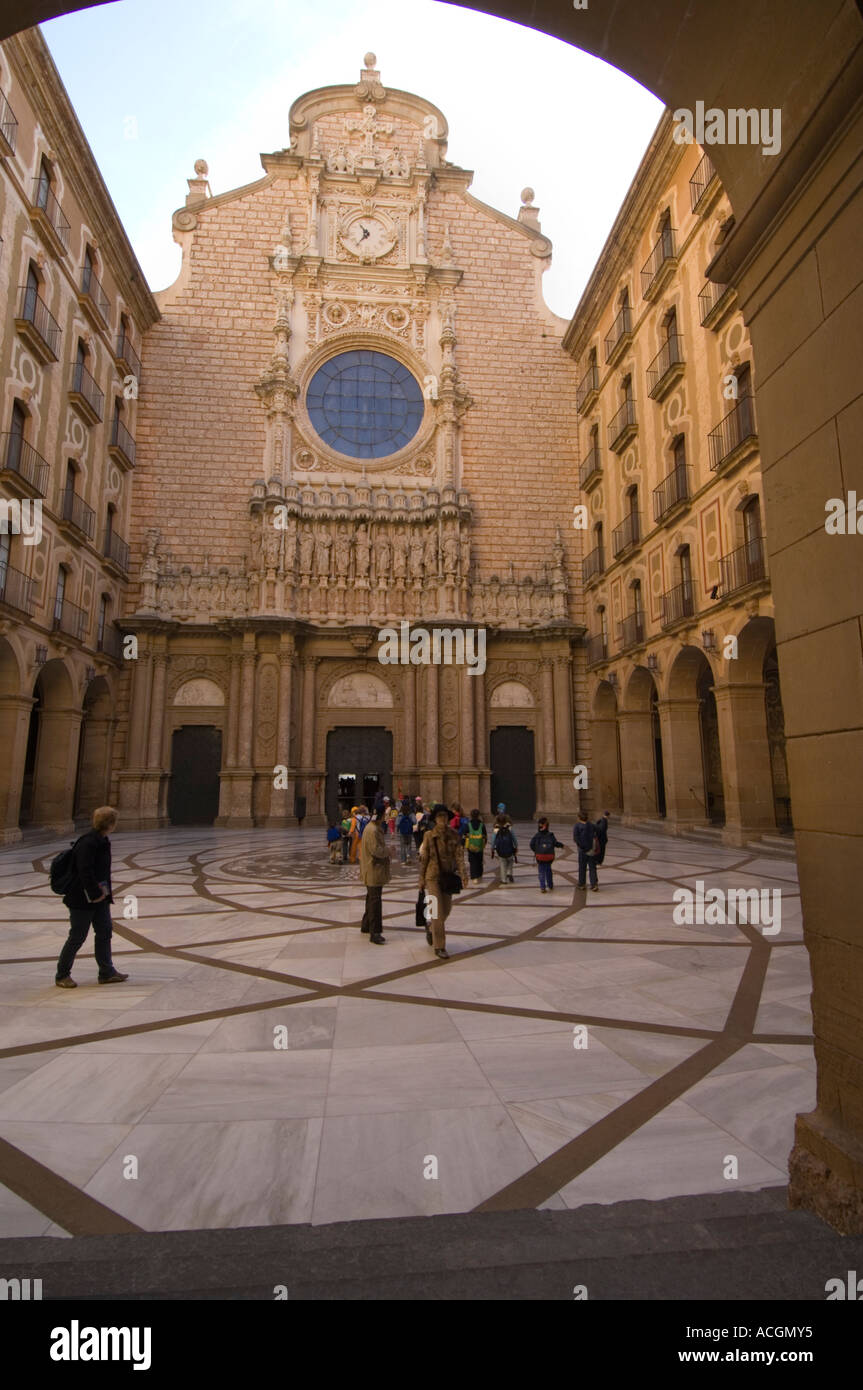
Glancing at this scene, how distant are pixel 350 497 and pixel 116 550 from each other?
8.87m

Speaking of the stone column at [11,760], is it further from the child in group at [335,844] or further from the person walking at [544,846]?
the person walking at [544,846]

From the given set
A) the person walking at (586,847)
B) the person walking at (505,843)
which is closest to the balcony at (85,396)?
the person walking at (505,843)

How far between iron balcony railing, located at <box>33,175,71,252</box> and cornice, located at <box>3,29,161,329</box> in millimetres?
1186

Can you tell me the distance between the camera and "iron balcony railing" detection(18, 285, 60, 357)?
17.2 meters

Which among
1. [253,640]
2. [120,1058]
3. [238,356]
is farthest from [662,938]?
[238,356]

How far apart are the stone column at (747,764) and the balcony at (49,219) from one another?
839 inches

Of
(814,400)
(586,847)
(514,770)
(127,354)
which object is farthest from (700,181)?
(814,400)

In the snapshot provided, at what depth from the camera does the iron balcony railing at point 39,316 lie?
56.5ft

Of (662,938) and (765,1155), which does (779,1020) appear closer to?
(765,1155)

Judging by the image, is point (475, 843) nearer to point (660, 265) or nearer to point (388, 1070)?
A: point (388, 1070)

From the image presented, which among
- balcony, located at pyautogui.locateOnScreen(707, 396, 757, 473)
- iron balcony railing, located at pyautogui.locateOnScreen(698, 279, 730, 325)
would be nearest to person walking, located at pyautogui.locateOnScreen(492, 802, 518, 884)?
balcony, located at pyautogui.locateOnScreen(707, 396, 757, 473)

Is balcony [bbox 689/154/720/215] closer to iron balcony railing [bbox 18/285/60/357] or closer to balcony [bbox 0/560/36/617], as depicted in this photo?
iron balcony railing [bbox 18/285/60/357]

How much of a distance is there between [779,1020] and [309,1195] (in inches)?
148
